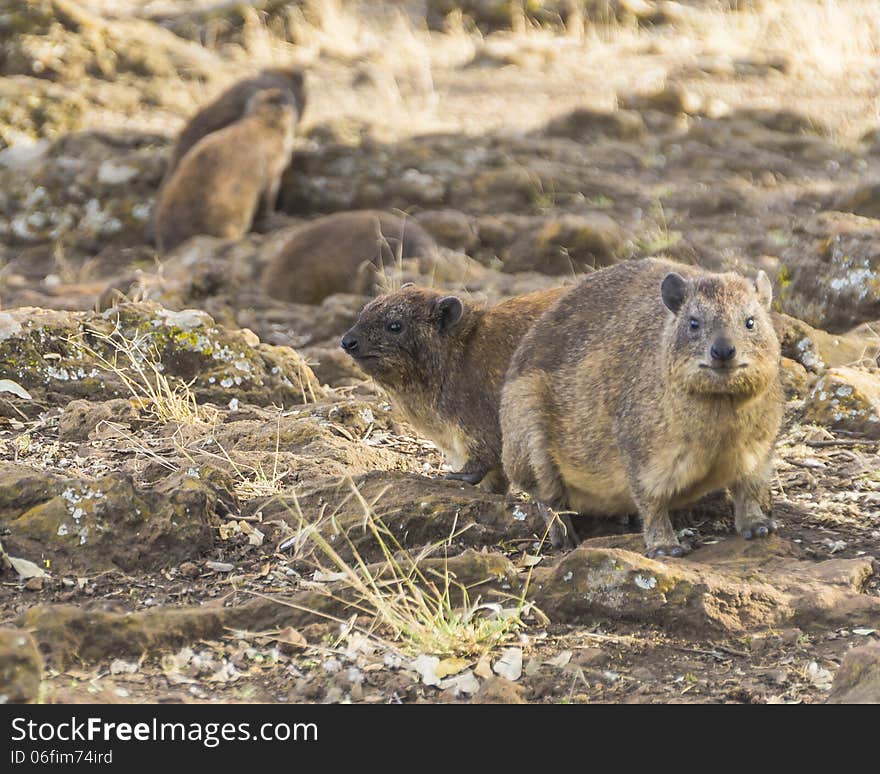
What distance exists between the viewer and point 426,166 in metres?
16.2

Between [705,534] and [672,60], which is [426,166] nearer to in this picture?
[672,60]

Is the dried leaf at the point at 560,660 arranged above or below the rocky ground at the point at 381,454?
above

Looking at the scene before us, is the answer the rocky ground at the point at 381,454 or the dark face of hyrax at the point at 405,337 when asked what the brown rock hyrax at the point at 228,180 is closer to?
the rocky ground at the point at 381,454

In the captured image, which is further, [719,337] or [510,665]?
[719,337]

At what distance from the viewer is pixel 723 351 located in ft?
16.1

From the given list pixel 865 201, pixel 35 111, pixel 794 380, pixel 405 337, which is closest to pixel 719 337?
pixel 405 337

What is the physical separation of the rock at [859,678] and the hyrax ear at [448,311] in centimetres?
331

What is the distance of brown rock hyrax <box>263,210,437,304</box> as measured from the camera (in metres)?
12.5

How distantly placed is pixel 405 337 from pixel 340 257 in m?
5.80

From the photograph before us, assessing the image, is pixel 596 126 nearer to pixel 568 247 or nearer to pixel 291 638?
pixel 568 247

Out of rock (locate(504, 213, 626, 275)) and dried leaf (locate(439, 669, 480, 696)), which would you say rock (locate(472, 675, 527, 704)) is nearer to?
dried leaf (locate(439, 669, 480, 696))

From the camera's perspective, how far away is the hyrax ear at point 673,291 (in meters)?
5.27

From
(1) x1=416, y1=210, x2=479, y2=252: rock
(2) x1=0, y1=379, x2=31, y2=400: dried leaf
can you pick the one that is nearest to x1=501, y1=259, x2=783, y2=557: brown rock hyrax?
(2) x1=0, y1=379, x2=31, y2=400: dried leaf

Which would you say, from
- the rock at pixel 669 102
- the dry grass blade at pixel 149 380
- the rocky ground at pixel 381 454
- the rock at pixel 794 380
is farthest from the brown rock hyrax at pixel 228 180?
the rock at pixel 794 380
